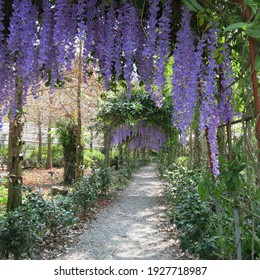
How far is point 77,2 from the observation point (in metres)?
1.56

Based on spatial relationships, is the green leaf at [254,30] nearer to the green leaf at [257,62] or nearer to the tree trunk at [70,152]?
the green leaf at [257,62]

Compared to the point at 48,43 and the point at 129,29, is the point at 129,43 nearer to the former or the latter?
the point at 129,29

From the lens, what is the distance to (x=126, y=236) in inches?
202

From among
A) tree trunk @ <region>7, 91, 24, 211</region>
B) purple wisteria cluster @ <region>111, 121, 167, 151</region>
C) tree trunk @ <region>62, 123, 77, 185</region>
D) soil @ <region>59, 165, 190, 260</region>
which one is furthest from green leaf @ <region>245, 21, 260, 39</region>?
tree trunk @ <region>62, 123, 77, 185</region>

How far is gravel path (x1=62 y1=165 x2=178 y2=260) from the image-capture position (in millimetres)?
4188

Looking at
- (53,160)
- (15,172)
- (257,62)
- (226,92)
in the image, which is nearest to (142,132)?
(15,172)

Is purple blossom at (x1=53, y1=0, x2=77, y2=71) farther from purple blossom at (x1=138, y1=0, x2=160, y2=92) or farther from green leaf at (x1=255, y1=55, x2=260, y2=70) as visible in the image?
green leaf at (x1=255, y1=55, x2=260, y2=70)

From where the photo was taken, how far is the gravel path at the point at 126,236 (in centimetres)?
419

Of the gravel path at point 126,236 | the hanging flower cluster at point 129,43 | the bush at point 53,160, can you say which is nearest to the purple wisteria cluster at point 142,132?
the gravel path at point 126,236

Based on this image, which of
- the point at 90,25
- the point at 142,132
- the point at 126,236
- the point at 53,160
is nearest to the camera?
the point at 90,25

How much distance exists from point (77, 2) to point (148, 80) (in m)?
0.55

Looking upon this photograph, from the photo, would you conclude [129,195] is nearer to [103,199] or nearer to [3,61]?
[103,199]

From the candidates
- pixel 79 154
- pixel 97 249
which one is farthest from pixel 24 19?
pixel 79 154

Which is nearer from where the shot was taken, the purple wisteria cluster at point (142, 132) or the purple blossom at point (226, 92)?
the purple blossom at point (226, 92)
